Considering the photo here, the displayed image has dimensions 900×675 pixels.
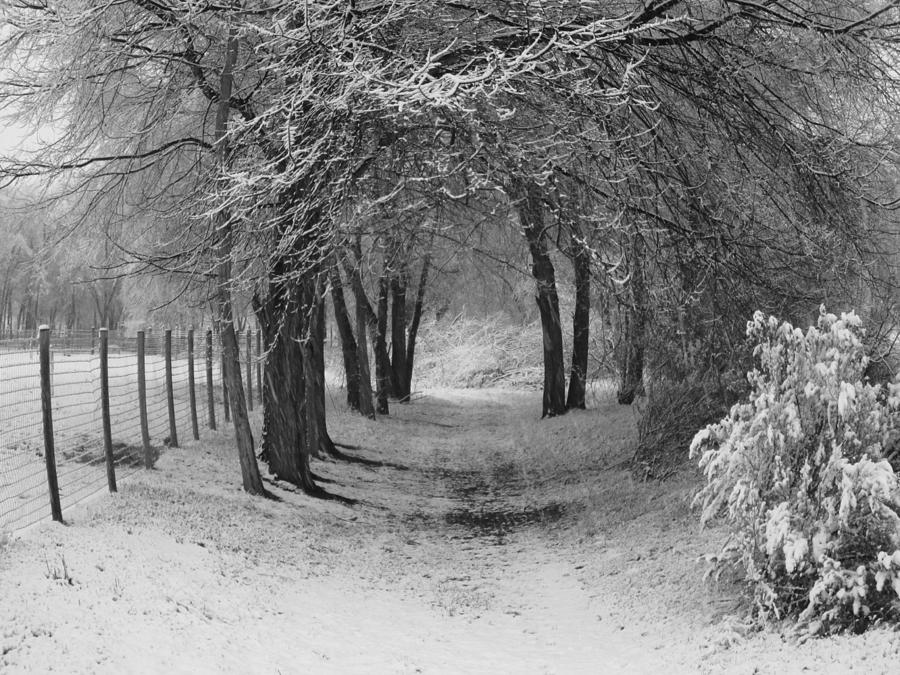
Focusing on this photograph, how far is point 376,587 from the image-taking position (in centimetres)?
719

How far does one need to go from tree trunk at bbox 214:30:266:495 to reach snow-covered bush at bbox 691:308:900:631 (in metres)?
5.60

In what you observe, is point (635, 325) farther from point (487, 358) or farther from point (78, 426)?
point (487, 358)

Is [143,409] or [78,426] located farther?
[78,426]

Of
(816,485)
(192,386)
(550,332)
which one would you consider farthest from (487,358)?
(816,485)

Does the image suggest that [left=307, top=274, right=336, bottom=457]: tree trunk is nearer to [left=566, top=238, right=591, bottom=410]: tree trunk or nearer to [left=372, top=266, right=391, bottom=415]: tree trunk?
[left=566, top=238, right=591, bottom=410]: tree trunk

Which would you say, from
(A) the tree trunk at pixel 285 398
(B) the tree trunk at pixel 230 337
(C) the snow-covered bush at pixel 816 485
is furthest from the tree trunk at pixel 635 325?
(B) the tree trunk at pixel 230 337

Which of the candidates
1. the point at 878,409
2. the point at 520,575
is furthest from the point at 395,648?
the point at 878,409

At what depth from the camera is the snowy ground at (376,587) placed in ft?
15.4

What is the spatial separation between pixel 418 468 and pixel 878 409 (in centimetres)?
1005

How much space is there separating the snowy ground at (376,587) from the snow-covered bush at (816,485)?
32 cm

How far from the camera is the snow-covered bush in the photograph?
4.78 m

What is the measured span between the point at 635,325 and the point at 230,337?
5289 mm

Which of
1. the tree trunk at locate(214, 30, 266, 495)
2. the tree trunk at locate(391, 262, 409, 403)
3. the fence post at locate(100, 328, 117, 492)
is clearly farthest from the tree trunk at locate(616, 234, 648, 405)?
the tree trunk at locate(391, 262, 409, 403)

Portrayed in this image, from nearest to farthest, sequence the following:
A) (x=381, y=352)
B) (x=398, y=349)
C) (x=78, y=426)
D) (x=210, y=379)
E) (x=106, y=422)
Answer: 1. (x=106, y=422)
2. (x=78, y=426)
3. (x=210, y=379)
4. (x=381, y=352)
5. (x=398, y=349)
